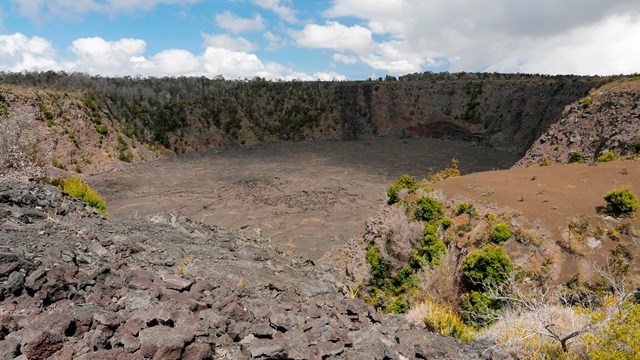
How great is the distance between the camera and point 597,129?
3222 cm

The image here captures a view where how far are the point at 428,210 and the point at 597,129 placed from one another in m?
23.7

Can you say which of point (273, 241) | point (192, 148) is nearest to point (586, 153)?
point (273, 241)

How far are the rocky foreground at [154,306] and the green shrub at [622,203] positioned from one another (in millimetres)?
9887

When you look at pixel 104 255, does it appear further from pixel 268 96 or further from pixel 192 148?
pixel 268 96

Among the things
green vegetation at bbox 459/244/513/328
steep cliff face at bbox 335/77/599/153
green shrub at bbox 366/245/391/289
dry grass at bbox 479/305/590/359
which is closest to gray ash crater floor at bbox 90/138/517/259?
green shrub at bbox 366/245/391/289

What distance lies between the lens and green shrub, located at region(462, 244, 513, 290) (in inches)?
538

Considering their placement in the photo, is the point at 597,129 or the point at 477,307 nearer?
the point at 477,307

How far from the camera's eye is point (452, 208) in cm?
1789

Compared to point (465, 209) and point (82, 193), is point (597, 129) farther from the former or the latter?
point (82, 193)

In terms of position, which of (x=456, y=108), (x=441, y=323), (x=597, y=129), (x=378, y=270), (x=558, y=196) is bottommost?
Result: (x=378, y=270)

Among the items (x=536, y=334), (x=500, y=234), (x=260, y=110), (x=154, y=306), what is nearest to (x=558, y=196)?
(x=500, y=234)

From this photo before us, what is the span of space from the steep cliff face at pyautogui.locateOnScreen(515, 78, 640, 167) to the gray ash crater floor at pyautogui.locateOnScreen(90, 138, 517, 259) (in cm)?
798

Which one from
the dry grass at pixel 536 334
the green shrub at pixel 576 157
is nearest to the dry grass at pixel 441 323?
the dry grass at pixel 536 334

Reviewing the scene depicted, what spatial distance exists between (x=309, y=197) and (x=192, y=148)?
25.2 m
